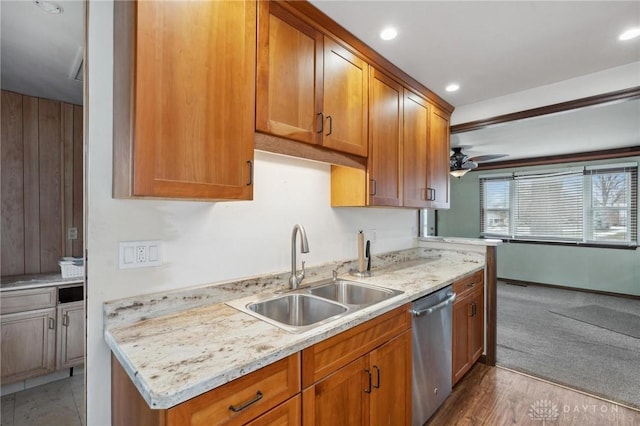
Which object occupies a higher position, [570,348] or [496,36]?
[496,36]

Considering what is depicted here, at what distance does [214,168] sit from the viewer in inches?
47.4

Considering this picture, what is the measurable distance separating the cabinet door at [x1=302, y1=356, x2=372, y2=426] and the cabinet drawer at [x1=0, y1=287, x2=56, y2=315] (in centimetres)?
239

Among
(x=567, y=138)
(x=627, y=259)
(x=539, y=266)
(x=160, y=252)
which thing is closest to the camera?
(x=160, y=252)

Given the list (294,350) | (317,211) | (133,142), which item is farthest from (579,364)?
(133,142)

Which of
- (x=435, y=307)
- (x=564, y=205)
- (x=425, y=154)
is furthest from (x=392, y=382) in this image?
(x=564, y=205)

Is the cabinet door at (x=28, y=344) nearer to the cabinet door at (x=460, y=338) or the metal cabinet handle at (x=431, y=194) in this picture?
the cabinet door at (x=460, y=338)

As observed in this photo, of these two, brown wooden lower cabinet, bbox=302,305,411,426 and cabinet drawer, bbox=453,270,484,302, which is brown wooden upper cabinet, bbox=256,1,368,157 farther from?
cabinet drawer, bbox=453,270,484,302

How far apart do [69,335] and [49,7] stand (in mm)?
2349

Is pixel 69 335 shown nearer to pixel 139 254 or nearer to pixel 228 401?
pixel 139 254

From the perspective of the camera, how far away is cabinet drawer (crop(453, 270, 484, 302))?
7.45 feet

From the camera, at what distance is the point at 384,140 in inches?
85.0

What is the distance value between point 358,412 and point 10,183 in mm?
3183

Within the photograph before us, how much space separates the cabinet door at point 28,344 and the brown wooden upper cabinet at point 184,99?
76.0 inches

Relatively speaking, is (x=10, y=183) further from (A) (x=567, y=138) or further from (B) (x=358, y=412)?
(A) (x=567, y=138)
